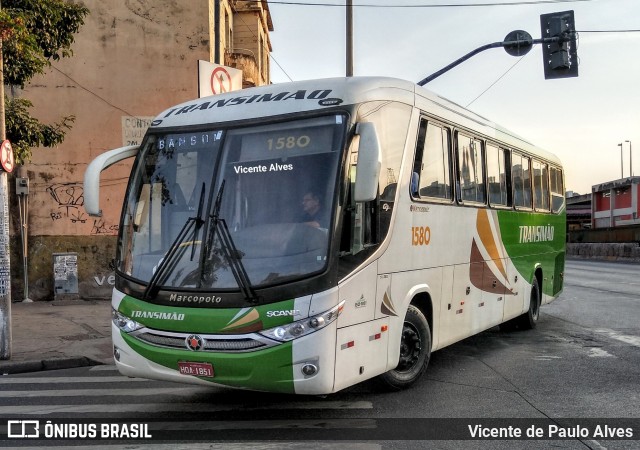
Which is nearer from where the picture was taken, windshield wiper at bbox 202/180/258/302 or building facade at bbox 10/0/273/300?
windshield wiper at bbox 202/180/258/302

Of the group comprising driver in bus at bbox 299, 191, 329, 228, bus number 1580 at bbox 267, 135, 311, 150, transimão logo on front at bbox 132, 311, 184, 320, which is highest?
bus number 1580 at bbox 267, 135, 311, 150

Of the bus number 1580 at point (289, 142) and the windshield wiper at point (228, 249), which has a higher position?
the bus number 1580 at point (289, 142)

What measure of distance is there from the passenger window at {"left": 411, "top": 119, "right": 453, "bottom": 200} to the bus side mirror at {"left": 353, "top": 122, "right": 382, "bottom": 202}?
1630 mm

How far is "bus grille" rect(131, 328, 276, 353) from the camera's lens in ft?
18.2

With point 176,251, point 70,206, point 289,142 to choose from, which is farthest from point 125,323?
point 70,206

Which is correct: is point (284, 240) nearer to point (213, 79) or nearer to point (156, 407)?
point (156, 407)

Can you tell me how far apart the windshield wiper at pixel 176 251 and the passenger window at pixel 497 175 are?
16.5ft

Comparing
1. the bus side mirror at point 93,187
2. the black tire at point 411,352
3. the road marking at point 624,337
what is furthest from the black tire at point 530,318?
the bus side mirror at point 93,187

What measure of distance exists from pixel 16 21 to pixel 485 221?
716 cm

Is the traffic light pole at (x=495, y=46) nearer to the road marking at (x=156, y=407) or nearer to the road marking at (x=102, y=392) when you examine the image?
the road marking at (x=102, y=392)

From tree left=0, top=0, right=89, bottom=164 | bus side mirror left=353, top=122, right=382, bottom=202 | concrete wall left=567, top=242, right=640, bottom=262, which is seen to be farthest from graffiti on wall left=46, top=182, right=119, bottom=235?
concrete wall left=567, top=242, right=640, bottom=262

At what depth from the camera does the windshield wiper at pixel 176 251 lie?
598 centimetres

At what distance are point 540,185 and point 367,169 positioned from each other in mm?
8050

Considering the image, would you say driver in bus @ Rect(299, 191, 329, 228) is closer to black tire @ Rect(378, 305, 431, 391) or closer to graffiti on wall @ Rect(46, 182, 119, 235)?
black tire @ Rect(378, 305, 431, 391)
